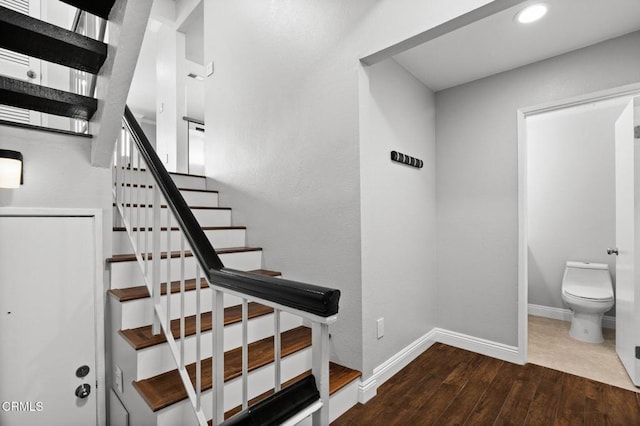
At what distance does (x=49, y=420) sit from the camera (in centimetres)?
173

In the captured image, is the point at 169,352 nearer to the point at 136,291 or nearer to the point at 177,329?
the point at 177,329

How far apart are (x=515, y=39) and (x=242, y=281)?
253 cm

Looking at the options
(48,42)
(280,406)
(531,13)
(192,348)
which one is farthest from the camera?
(531,13)

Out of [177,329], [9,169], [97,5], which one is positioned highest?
[97,5]

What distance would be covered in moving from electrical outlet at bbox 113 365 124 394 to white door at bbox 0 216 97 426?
12 cm

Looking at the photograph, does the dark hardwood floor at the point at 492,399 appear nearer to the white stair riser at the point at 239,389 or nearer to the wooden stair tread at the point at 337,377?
the wooden stair tread at the point at 337,377

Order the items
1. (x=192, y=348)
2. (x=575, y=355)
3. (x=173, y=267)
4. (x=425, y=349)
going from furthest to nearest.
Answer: (x=425, y=349), (x=575, y=355), (x=173, y=267), (x=192, y=348)

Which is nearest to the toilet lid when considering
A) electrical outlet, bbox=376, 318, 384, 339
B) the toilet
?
the toilet

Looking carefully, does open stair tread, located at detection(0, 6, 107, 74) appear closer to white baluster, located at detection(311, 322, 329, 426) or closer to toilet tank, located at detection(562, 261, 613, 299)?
white baluster, located at detection(311, 322, 329, 426)

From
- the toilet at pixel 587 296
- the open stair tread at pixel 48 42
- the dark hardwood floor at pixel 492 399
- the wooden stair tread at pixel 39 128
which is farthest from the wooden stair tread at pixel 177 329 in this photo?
the toilet at pixel 587 296

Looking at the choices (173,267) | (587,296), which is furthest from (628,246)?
(173,267)

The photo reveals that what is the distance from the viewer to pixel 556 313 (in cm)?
371

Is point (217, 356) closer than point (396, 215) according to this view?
Yes

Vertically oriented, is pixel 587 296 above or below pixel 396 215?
below
